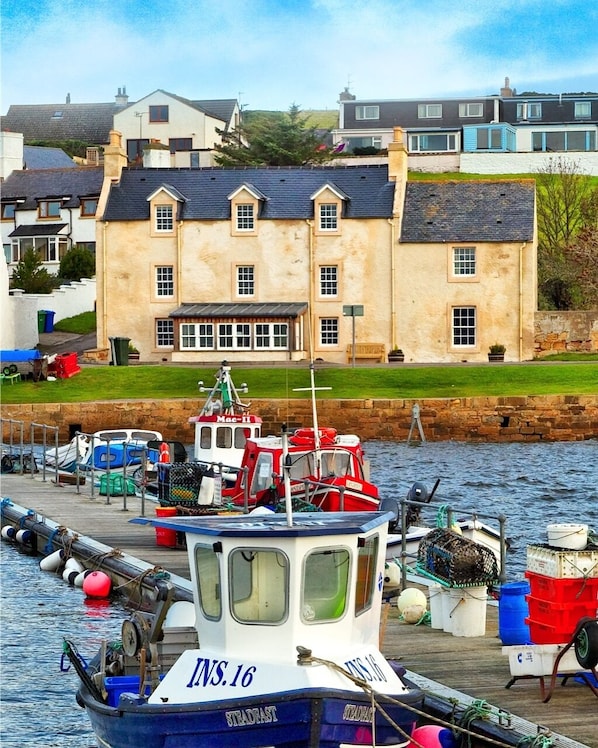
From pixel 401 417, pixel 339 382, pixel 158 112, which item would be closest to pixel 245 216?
pixel 339 382

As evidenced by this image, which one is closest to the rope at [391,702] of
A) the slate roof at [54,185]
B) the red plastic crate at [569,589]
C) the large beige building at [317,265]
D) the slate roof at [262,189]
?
the red plastic crate at [569,589]

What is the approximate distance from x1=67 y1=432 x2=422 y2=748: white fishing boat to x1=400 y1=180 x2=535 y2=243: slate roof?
52.4 m

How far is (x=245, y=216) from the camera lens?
66.4 metres

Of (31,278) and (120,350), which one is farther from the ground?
(31,278)

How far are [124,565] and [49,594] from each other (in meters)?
2.13

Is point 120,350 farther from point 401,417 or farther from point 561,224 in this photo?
point 561,224

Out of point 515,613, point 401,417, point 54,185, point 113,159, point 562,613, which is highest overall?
point 113,159

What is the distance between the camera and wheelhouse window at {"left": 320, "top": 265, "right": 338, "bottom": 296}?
6531cm

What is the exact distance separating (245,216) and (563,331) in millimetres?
15289

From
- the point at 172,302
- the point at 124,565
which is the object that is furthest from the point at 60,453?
the point at 172,302

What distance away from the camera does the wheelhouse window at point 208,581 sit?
1252 cm

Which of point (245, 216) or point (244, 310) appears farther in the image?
point (245, 216)

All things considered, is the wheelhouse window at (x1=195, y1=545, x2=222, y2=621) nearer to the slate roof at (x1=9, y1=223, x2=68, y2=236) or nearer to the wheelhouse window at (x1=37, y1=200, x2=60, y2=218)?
the slate roof at (x1=9, y1=223, x2=68, y2=236)

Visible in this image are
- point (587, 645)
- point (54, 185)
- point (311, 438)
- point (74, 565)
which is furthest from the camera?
point (54, 185)
